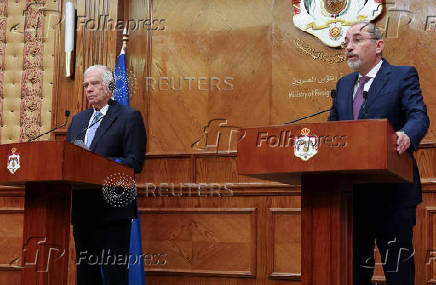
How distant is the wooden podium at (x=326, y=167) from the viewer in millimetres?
2385

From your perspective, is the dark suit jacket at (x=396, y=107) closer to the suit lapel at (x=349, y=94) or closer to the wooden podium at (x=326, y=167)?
the suit lapel at (x=349, y=94)

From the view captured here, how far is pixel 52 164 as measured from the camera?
289cm

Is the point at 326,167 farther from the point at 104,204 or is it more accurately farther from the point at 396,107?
the point at 104,204

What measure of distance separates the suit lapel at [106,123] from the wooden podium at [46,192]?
39 centimetres

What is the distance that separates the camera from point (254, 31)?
5242 millimetres

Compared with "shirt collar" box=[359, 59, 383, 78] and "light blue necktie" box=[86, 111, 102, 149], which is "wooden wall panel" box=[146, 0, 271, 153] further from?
"shirt collar" box=[359, 59, 383, 78]

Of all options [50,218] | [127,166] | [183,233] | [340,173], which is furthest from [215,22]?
[340,173]

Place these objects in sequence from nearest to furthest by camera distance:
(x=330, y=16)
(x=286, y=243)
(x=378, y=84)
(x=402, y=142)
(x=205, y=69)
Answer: (x=402, y=142)
(x=378, y=84)
(x=286, y=243)
(x=330, y=16)
(x=205, y=69)

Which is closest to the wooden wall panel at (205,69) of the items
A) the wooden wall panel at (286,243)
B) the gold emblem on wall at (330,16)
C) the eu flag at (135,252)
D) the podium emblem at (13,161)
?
the gold emblem on wall at (330,16)

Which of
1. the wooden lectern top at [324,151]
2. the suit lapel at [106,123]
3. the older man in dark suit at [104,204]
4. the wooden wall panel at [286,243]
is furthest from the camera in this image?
the wooden wall panel at [286,243]

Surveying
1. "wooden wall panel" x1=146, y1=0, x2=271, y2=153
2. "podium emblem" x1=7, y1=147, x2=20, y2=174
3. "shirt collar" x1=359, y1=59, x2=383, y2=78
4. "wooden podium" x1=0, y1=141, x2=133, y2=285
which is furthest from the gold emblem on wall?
"podium emblem" x1=7, y1=147, x2=20, y2=174

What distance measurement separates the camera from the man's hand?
2559 millimetres

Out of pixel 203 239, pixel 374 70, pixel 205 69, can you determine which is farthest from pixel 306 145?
pixel 205 69

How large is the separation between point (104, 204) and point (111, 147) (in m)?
0.33
